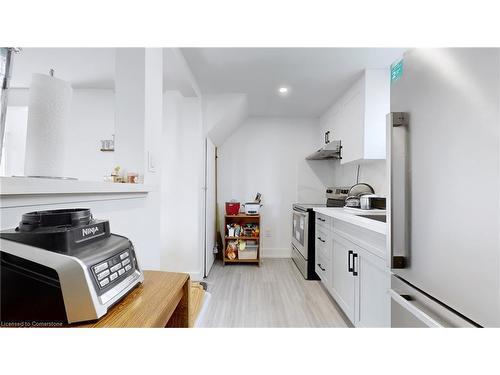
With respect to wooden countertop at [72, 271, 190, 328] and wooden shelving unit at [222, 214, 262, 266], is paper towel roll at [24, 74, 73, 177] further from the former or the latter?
wooden shelving unit at [222, 214, 262, 266]

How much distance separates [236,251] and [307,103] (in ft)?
7.92

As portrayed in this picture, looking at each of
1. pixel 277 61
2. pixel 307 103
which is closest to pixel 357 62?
pixel 277 61

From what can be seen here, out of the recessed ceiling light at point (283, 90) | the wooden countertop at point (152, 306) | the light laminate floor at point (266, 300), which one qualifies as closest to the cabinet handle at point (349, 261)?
the light laminate floor at point (266, 300)

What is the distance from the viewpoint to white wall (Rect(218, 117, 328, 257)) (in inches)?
160

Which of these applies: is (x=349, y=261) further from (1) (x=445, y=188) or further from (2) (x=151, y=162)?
(2) (x=151, y=162)

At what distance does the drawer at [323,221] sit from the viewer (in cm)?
246

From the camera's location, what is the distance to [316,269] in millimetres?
2879

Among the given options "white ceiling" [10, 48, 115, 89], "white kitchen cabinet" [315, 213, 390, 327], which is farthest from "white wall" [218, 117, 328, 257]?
"white ceiling" [10, 48, 115, 89]

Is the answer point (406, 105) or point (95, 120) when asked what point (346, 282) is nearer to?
point (406, 105)

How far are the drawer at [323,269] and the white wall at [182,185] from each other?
56.0 inches

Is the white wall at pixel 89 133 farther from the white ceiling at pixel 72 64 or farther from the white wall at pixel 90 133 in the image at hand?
the white ceiling at pixel 72 64

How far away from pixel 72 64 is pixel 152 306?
2817 millimetres

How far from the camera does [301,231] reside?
129 inches

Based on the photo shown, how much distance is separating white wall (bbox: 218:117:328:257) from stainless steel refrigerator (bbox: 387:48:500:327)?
302cm
